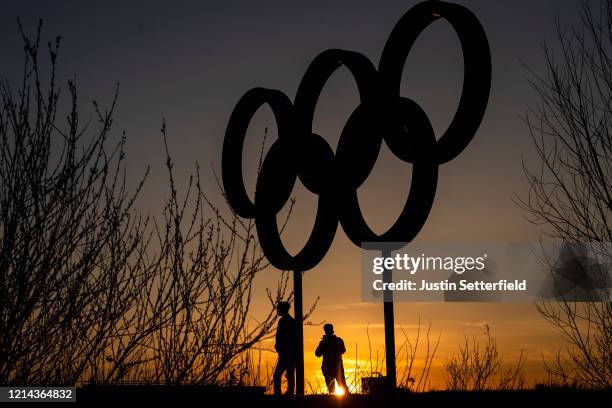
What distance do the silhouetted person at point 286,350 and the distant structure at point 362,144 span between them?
0.33 ft

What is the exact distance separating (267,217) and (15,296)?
6.42 metres

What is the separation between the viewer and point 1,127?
297 inches

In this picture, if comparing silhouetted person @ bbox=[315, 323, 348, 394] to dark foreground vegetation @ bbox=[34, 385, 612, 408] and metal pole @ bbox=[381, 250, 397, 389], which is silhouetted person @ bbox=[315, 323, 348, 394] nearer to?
metal pole @ bbox=[381, 250, 397, 389]

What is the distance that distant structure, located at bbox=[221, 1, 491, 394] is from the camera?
30.4ft

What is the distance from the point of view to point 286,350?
11305 millimetres

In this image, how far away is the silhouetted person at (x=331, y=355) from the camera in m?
11.6

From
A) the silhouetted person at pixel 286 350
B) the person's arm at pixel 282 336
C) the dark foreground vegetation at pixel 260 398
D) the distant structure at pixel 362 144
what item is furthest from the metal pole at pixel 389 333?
the person's arm at pixel 282 336

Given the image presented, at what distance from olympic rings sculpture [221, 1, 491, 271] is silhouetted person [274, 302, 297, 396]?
0.93 m

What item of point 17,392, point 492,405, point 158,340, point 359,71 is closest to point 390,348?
point 492,405

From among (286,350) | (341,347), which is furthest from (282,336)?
(341,347)

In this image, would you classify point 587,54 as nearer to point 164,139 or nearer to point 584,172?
point 584,172

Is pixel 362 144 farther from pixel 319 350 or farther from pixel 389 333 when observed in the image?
pixel 319 350

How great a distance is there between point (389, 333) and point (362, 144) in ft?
8.04

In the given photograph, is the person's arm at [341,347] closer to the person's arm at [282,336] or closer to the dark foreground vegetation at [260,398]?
the person's arm at [282,336]
